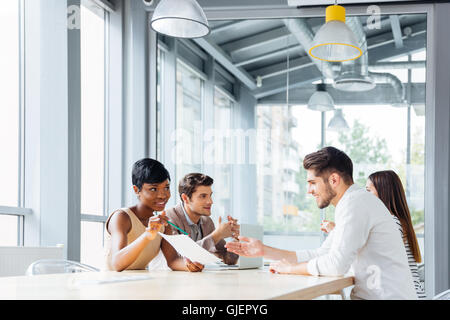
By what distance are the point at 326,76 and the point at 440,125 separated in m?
1.07

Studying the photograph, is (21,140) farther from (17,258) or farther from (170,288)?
(170,288)

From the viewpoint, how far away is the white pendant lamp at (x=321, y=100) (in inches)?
202

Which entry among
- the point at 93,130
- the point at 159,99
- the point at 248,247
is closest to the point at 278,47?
the point at 159,99

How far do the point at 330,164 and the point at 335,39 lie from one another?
1.28m

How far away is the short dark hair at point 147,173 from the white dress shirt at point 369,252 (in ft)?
3.41

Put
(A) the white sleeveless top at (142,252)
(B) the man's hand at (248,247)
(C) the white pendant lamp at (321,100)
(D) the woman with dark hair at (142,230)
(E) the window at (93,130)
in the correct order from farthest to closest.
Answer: (C) the white pendant lamp at (321,100) < (E) the window at (93,130) < (A) the white sleeveless top at (142,252) < (B) the man's hand at (248,247) < (D) the woman with dark hair at (142,230)

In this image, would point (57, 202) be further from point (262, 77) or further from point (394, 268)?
point (394, 268)

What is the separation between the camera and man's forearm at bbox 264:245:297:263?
2.71m

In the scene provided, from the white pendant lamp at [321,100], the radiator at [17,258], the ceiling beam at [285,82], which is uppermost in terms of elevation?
the ceiling beam at [285,82]

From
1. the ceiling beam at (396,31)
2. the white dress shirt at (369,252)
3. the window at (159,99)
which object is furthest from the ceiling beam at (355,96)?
the white dress shirt at (369,252)

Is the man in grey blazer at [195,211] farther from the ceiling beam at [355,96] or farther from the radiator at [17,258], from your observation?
the ceiling beam at [355,96]

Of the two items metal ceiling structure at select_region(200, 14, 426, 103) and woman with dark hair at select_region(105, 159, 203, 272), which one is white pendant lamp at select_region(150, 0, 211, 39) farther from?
metal ceiling structure at select_region(200, 14, 426, 103)

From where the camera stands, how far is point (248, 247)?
269 cm

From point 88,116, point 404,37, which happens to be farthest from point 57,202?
point 404,37
